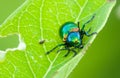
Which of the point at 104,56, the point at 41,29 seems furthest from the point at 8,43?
the point at 41,29

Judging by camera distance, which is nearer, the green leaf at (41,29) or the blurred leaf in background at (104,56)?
the green leaf at (41,29)

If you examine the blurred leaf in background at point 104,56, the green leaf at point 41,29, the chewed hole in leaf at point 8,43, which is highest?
the chewed hole in leaf at point 8,43

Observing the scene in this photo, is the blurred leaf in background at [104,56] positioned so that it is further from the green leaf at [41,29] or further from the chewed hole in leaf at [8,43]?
the green leaf at [41,29]

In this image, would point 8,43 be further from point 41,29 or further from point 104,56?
point 41,29

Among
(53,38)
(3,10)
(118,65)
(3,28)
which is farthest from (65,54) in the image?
(3,10)

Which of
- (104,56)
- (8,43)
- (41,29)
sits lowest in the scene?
(41,29)

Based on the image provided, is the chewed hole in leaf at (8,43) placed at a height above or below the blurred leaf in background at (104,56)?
above

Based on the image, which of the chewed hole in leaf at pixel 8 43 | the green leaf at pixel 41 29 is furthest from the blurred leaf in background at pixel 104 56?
the green leaf at pixel 41 29

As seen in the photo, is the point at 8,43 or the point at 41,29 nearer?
the point at 41,29

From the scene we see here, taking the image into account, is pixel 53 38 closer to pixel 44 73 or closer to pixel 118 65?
pixel 44 73
